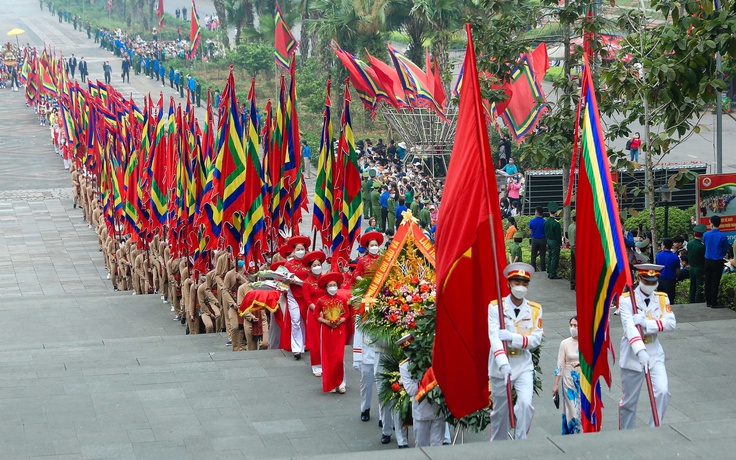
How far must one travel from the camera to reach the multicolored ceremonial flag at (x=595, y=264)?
932 centimetres

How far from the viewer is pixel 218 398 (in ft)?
40.8

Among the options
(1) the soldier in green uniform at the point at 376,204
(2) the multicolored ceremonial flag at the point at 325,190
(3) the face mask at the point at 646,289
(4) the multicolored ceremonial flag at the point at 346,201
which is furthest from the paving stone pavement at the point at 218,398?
(1) the soldier in green uniform at the point at 376,204

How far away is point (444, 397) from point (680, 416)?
9.14ft

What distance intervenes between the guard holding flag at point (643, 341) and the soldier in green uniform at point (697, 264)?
6.78 metres

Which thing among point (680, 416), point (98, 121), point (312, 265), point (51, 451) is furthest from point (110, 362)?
point (98, 121)

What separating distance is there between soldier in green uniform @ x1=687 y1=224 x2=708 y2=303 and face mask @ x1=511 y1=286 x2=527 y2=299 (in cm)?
798

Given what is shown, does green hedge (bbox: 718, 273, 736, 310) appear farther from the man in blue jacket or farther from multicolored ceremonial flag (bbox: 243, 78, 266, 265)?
multicolored ceremonial flag (bbox: 243, 78, 266, 265)

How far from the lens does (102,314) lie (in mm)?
19359

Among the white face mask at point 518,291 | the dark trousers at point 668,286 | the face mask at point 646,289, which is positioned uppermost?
the white face mask at point 518,291

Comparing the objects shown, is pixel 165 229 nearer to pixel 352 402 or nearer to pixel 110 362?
pixel 110 362

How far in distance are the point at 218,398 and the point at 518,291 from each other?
3999 mm

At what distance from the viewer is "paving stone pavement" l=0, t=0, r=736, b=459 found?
28.6ft

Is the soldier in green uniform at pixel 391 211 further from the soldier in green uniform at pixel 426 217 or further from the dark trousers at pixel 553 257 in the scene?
the dark trousers at pixel 553 257

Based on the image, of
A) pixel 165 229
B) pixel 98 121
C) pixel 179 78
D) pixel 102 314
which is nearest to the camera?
pixel 102 314
